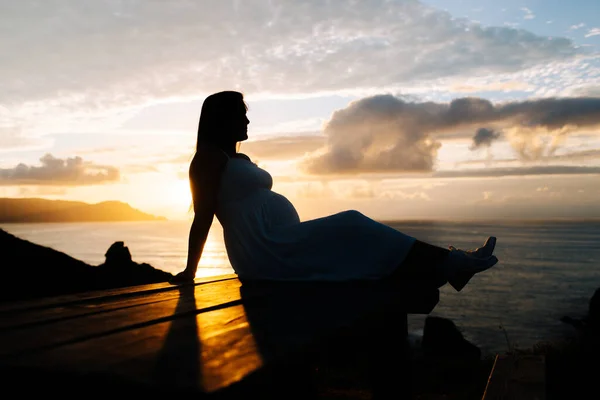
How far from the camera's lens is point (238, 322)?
86.0 inches

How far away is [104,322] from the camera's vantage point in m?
2.23

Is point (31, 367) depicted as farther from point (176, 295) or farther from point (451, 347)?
point (451, 347)

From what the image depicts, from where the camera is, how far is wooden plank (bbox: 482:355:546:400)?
3701mm

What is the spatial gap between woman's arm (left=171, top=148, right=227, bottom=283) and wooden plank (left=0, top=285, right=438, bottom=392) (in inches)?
54.5

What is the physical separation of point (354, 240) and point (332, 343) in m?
1.74

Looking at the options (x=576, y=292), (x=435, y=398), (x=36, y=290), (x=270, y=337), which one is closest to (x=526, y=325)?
(x=576, y=292)

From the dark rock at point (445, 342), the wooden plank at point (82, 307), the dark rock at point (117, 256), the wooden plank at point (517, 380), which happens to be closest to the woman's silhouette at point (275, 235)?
the wooden plank at point (82, 307)

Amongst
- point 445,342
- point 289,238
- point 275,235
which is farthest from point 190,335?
point 445,342

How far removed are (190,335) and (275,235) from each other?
7.20 ft

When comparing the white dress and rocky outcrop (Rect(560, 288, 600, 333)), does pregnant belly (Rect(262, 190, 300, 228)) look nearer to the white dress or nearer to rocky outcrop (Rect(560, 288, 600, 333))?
the white dress

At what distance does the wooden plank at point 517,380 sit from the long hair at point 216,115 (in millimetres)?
2993

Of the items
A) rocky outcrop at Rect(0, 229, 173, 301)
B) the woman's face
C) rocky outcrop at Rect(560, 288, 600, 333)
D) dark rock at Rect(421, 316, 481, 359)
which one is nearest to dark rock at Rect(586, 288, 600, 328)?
rocky outcrop at Rect(560, 288, 600, 333)

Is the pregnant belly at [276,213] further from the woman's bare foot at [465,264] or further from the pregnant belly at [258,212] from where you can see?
the woman's bare foot at [465,264]

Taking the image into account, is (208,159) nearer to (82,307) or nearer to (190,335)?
(82,307)
